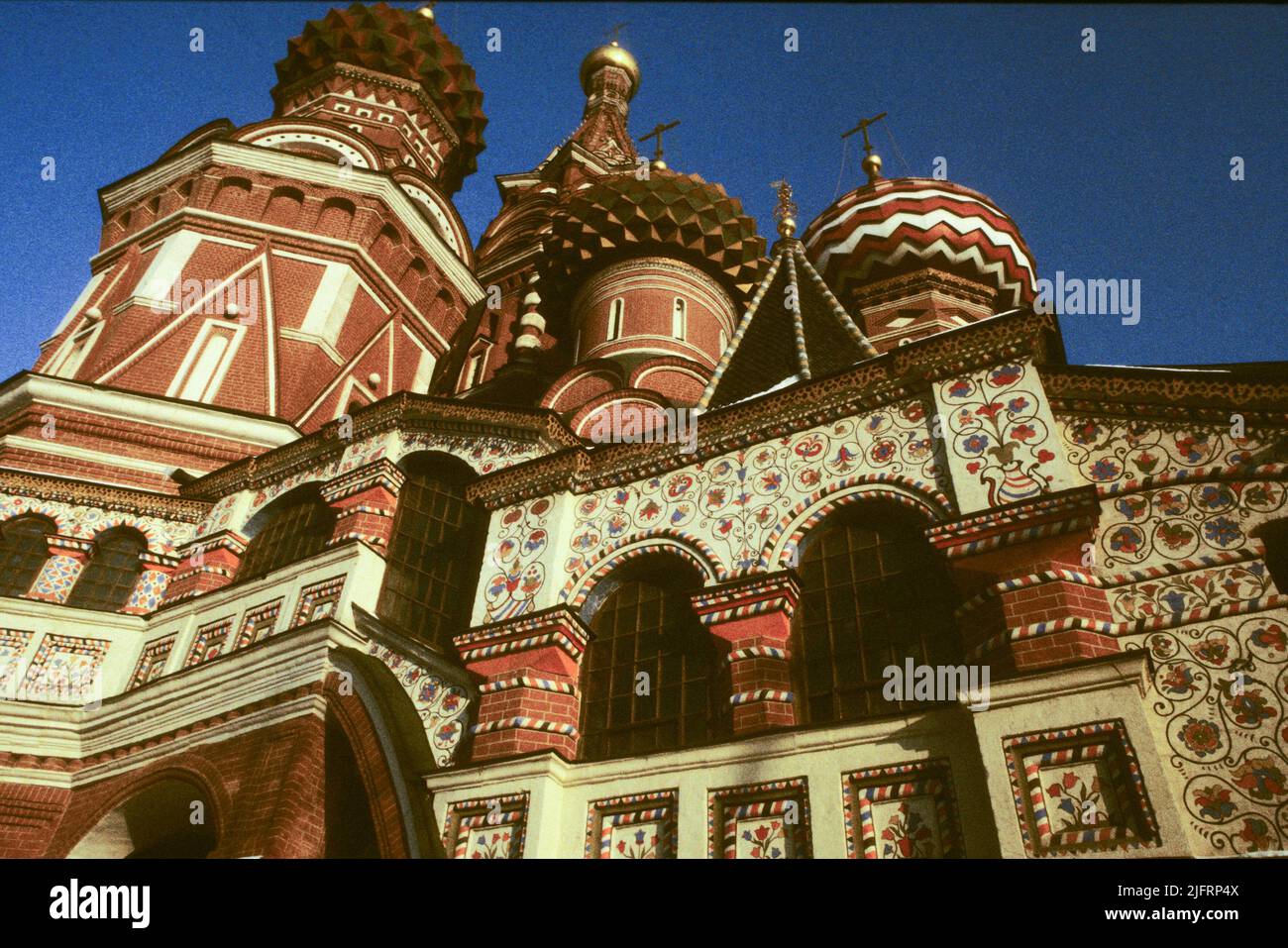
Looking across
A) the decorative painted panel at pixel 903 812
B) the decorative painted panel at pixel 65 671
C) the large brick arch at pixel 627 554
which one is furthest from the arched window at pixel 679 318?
the decorative painted panel at pixel 903 812

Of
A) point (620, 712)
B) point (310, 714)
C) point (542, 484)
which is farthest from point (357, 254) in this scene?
point (620, 712)

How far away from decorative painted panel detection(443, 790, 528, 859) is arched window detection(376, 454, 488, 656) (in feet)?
6.35

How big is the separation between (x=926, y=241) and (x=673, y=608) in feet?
39.7

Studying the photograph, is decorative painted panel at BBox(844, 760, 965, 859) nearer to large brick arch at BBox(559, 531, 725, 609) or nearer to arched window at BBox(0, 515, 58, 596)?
large brick arch at BBox(559, 531, 725, 609)

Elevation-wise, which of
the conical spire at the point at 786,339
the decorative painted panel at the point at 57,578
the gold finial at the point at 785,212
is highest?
the gold finial at the point at 785,212

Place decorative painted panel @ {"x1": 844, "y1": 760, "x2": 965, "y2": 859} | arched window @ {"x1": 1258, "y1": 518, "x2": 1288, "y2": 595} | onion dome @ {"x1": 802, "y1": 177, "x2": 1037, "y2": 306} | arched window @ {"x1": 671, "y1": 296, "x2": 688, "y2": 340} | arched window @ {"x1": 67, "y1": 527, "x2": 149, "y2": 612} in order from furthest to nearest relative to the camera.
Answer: onion dome @ {"x1": 802, "y1": 177, "x2": 1037, "y2": 306} → arched window @ {"x1": 671, "y1": 296, "x2": 688, "y2": 340} → arched window @ {"x1": 67, "y1": 527, "x2": 149, "y2": 612} → arched window @ {"x1": 1258, "y1": 518, "x2": 1288, "y2": 595} → decorative painted panel @ {"x1": 844, "y1": 760, "x2": 965, "y2": 859}

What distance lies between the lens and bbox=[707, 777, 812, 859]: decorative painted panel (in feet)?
19.7

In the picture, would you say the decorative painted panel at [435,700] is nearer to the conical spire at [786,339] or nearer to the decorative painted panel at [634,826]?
the decorative painted panel at [634,826]

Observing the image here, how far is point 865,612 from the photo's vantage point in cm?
702

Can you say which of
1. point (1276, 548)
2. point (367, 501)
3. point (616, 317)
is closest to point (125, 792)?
point (367, 501)

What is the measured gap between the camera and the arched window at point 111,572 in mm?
10578

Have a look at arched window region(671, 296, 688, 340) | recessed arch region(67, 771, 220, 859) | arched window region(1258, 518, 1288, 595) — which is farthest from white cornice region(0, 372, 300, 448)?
arched window region(1258, 518, 1288, 595)

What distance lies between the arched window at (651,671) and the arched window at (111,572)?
239 inches
